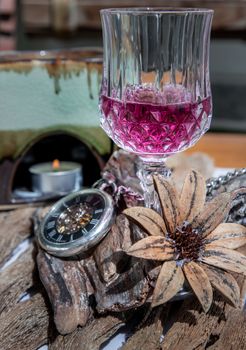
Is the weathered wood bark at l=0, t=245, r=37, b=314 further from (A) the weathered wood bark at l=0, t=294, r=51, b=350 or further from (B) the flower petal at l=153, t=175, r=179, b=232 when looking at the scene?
(B) the flower petal at l=153, t=175, r=179, b=232

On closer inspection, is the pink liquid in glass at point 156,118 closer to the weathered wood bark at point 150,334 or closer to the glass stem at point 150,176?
the glass stem at point 150,176

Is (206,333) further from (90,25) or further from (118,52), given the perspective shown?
(90,25)

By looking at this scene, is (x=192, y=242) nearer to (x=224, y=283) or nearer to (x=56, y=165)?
(x=224, y=283)

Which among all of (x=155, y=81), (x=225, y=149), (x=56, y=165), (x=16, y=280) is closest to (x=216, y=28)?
(x=225, y=149)

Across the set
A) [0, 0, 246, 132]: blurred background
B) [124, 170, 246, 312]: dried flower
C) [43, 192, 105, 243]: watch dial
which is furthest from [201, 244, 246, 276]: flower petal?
[0, 0, 246, 132]: blurred background

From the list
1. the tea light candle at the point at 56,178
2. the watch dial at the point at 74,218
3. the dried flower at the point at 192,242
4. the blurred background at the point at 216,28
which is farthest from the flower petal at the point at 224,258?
the blurred background at the point at 216,28
